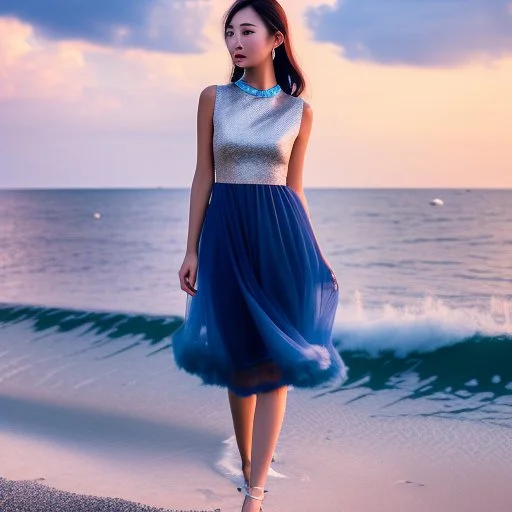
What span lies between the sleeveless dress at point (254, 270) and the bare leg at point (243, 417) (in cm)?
20

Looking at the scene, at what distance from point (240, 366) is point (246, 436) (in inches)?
15.7

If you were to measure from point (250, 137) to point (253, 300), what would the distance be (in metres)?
0.59

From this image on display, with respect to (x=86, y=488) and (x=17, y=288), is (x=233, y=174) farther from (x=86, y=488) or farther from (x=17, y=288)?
(x=17, y=288)

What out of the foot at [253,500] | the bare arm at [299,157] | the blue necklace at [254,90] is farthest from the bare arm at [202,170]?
the foot at [253,500]

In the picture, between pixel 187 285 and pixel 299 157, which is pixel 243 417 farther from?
pixel 299 157

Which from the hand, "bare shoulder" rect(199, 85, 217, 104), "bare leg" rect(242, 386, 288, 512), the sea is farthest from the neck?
the sea

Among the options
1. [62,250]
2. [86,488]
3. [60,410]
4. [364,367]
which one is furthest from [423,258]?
[86,488]

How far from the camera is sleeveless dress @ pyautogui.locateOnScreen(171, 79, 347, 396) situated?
2781 millimetres

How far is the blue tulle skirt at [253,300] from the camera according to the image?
277cm

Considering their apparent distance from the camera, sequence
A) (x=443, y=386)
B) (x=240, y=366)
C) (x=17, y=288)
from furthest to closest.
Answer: (x=17, y=288) < (x=443, y=386) < (x=240, y=366)

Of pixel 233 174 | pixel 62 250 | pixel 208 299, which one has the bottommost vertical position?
pixel 62 250

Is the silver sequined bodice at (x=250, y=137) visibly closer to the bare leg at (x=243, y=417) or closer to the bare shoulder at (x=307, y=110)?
the bare shoulder at (x=307, y=110)

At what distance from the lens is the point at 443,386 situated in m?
5.85

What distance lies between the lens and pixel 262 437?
2830mm
